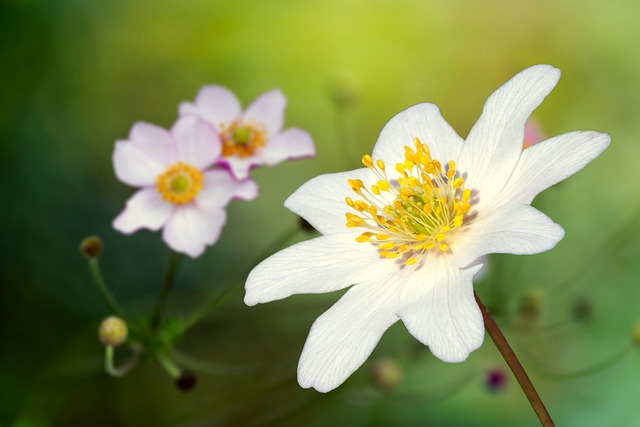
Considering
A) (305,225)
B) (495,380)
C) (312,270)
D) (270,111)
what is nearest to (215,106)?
(270,111)

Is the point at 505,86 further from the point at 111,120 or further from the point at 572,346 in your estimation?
the point at 111,120

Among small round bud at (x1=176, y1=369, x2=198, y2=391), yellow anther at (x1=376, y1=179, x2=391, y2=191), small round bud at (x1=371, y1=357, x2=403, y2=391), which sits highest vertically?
yellow anther at (x1=376, y1=179, x2=391, y2=191)

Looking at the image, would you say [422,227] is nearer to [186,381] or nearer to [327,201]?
[327,201]

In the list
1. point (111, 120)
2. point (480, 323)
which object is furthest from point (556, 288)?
point (111, 120)

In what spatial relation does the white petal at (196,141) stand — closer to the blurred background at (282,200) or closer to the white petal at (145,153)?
the white petal at (145,153)

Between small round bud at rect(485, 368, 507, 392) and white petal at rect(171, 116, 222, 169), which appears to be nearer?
white petal at rect(171, 116, 222, 169)

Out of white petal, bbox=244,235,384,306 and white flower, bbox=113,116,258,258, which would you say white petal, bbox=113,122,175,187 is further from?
white petal, bbox=244,235,384,306

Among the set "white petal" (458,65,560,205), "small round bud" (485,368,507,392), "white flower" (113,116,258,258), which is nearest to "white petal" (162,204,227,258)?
"white flower" (113,116,258,258)
